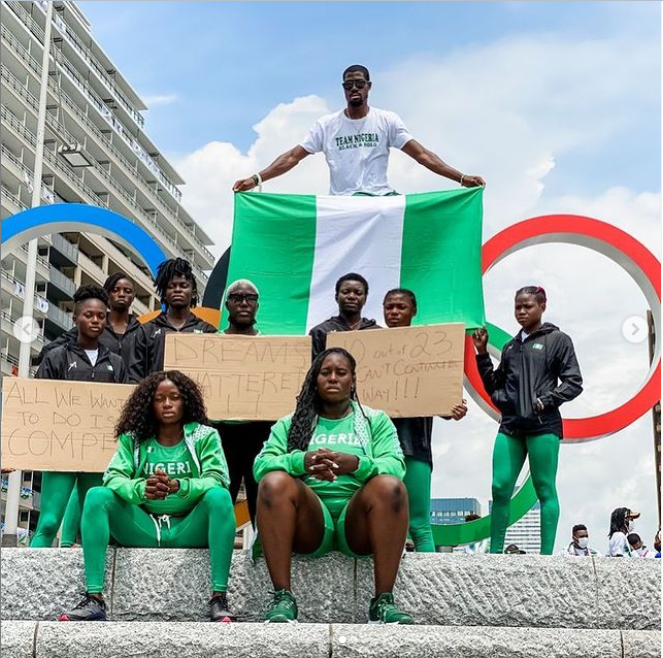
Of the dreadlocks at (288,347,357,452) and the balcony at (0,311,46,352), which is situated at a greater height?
the balcony at (0,311,46,352)

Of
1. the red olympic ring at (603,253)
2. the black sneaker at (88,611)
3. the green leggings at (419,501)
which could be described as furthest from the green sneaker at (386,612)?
the red olympic ring at (603,253)

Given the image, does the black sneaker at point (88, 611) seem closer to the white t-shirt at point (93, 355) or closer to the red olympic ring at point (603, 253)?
the white t-shirt at point (93, 355)

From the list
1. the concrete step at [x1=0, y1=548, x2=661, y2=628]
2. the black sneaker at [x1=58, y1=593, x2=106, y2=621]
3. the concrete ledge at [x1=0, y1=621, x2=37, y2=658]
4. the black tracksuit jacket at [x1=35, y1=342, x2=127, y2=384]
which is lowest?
the concrete ledge at [x1=0, y1=621, x2=37, y2=658]

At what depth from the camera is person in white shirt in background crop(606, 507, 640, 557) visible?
11492mm

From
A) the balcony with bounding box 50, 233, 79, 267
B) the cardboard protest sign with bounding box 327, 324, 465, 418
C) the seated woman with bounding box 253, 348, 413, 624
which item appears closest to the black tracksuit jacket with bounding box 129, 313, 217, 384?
the cardboard protest sign with bounding box 327, 324, 465, 418

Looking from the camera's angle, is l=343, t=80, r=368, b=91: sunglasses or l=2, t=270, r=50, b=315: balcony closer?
l=343, t=80, r=368, b=91: sunglasses

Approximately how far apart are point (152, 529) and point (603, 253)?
531 centimetres

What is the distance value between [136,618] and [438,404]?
2.19 metres

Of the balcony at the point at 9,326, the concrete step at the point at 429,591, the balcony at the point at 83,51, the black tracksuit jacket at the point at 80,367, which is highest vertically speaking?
the balcony at the point at 83,51

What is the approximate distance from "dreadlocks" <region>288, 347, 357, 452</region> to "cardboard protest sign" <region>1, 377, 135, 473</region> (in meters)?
1.47

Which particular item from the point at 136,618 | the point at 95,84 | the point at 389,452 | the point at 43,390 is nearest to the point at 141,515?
the point at 136,618

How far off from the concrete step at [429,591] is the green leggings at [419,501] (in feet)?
4.31

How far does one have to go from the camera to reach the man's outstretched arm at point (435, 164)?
8.02 m

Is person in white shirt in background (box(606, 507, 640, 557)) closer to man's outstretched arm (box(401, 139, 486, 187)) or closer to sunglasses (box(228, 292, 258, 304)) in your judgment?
man's outstretched arm (box(401, 139, 486, 187))
